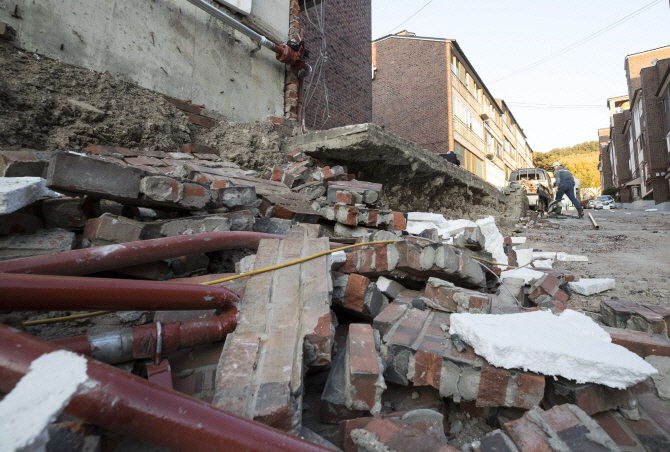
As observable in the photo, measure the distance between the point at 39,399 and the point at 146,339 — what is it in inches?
22.6

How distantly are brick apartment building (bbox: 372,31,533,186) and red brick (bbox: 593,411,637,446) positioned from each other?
800 inches

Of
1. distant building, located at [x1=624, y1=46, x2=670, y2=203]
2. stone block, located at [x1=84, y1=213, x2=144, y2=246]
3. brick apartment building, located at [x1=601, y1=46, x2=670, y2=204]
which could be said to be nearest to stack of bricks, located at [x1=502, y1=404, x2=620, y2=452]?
stone block, located at [x1=84, y1=213, x2=144, y2=246]

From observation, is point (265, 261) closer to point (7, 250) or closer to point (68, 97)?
point (7, 250)

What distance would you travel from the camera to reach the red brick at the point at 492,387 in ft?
4.25

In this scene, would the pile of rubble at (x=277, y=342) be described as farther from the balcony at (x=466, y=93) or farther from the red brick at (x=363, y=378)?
the balcony at (x=466, y=93)

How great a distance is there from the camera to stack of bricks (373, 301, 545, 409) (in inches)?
50.7

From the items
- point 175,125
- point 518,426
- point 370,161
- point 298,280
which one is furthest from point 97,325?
point 370,161

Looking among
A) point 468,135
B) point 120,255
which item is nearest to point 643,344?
point 120,255

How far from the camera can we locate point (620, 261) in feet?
13.6

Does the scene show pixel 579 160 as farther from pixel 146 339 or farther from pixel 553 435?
pixel 146 339

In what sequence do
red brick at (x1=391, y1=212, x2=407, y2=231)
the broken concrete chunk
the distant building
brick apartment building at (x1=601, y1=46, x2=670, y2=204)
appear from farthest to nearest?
the distant building → brick apartment building at (x1=601, y1=46, x2=670, y2=204) → red brick at (x1=391, y1=212, x2=407, y2=231) → the broken concrete chunk

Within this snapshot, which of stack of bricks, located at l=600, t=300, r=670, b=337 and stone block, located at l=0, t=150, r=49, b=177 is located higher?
stone block, located at l=0, t=150, r=49, b=177

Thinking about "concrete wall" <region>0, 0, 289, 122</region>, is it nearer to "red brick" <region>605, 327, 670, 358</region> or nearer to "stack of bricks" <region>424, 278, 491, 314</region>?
"stack of bricks" <region>424, 278, 491, 314</region>

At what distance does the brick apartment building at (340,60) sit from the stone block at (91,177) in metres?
5.01
